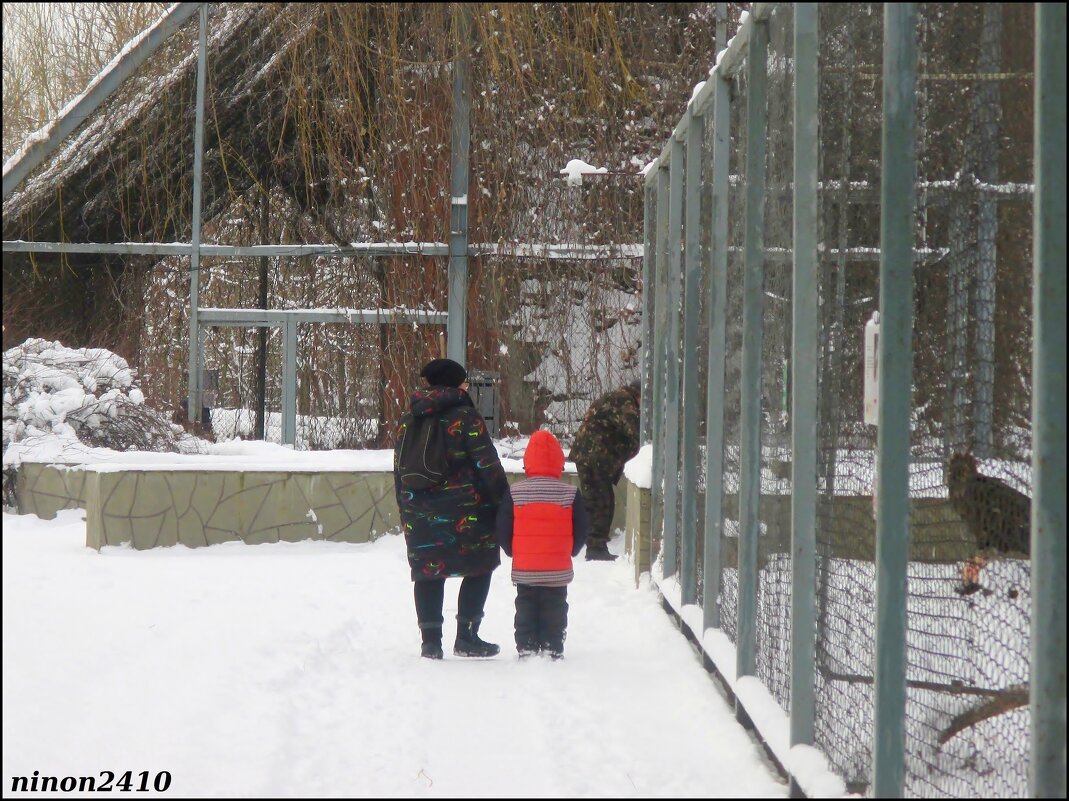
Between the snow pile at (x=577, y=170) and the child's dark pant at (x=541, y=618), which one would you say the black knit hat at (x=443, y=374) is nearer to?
the child's dark pant at (x=541, y=618)

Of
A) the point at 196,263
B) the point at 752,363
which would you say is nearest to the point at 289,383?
the point at 196,263

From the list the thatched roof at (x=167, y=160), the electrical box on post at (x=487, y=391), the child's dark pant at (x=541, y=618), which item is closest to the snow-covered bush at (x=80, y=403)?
the thatched roof at (x=167, y=160)

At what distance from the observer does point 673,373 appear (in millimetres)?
7105

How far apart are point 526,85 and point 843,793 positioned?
32.0 ft

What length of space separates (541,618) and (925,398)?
3076 millimetres

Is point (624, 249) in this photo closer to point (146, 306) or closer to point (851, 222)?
point (146, 306)

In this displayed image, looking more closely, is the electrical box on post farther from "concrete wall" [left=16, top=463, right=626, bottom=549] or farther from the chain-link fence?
the chain-link fence

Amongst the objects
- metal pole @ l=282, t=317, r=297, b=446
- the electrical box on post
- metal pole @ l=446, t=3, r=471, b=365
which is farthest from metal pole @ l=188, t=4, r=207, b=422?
the electrical box on post

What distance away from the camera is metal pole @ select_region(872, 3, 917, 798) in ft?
9.75

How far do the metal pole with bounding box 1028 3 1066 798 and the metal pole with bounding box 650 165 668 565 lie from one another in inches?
199

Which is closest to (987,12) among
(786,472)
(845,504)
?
(845,504)

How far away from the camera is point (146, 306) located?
1331 cm

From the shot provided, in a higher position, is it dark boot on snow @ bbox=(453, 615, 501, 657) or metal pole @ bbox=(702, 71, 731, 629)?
metal pole @ bbox=(702, 71, 731, 629)

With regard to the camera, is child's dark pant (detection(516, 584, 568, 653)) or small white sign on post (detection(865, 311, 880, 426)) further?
child's dark pant (detection(516, 584, 568, 653))
